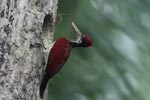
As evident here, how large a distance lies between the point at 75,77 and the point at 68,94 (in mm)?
109

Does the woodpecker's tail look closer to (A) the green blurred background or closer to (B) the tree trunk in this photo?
(B) the tree trunk

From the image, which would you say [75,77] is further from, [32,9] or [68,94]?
[32,9]

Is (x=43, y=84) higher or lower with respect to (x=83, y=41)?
lower

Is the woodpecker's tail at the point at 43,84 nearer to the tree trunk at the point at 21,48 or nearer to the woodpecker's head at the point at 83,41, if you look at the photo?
the tree trunk at the point at 21,48

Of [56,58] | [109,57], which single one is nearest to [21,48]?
[56,58]

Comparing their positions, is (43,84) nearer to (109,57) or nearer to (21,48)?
(21,48)

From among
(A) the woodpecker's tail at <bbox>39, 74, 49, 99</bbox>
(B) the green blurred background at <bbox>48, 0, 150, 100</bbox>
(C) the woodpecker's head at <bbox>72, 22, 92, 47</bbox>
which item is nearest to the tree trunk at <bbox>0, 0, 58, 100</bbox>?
(A) the woodpecker's tail at <bbox>39, 74, 49, 99</bbox>

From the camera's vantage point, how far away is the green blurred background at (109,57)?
12.1ft

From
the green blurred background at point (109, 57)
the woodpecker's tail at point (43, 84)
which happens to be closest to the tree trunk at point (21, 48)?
the woodpecker's tail at point (43, 84)

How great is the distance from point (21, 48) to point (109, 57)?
1027mm

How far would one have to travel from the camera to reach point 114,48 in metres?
3.73

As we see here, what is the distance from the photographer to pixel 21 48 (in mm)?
2838

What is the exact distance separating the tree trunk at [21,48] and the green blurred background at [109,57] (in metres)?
0.71

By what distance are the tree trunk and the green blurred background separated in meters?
0.71
